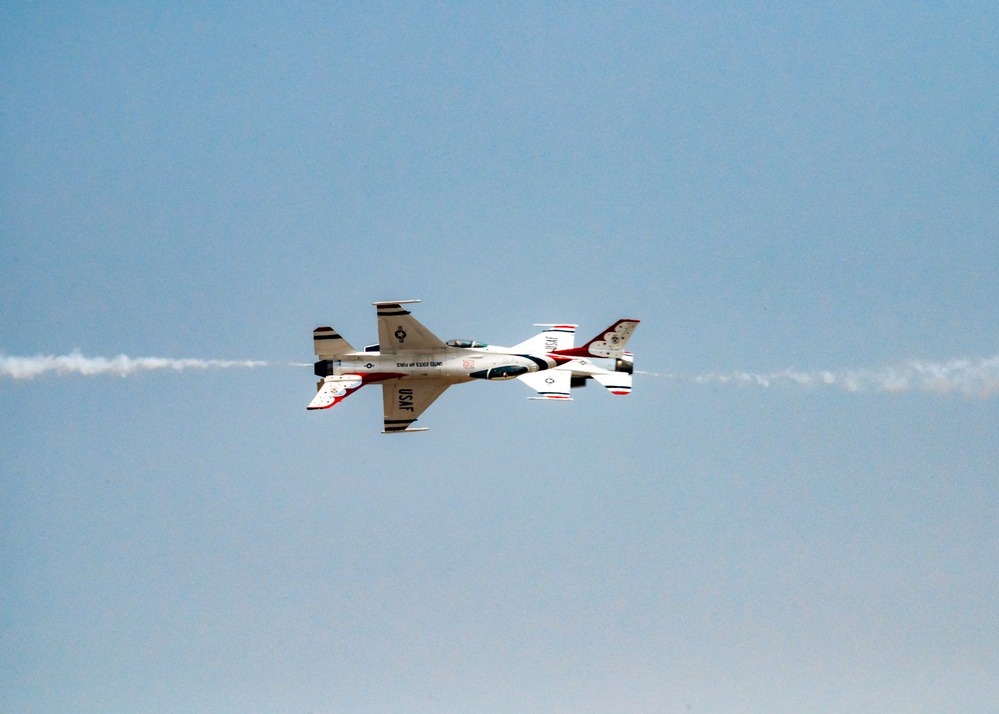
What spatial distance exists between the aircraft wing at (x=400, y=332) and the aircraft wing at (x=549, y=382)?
4.17 metres

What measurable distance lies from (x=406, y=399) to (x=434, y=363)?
297 centimetres

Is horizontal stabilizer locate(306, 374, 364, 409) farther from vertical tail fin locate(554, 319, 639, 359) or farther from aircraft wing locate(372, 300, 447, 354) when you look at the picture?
vertical tail fin locate(554, 319, 639, 359)

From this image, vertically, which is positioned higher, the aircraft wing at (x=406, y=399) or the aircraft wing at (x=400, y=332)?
the aircraft wing at (x=400, y=332)

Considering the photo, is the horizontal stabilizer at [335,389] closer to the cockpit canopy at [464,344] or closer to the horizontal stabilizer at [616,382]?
the cockpit canopy at [464,344]

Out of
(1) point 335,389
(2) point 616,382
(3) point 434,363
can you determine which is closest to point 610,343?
(2) point 616,382

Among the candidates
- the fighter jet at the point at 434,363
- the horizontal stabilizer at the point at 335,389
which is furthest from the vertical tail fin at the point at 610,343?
the horizontal stabilizer at the point at 335,389

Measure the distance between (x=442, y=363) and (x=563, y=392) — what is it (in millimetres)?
5616

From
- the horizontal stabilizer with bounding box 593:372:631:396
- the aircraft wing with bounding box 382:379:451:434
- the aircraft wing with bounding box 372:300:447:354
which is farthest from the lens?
the aircraft wing with bounding box 382:379:451:434

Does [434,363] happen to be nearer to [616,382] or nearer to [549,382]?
[549,382]

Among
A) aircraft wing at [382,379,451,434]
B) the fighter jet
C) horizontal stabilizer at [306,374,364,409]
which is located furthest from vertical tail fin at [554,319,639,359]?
horizontal stabilizer at [306,374,364,409]

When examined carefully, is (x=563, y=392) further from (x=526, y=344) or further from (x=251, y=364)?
(x=251, y=364)

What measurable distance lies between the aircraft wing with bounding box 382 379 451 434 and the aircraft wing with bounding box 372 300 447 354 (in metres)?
2.11

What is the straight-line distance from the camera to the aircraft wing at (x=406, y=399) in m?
76.1

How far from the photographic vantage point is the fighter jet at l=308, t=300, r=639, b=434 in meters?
74.2
